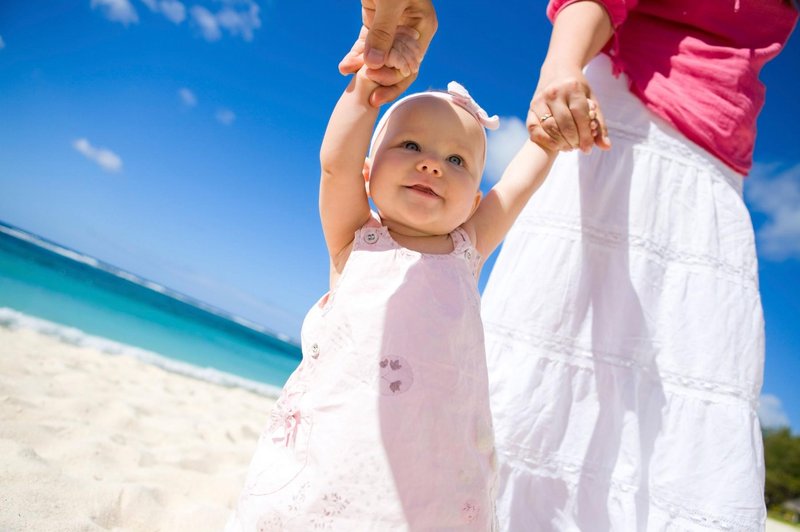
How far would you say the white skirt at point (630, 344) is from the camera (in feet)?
4.59

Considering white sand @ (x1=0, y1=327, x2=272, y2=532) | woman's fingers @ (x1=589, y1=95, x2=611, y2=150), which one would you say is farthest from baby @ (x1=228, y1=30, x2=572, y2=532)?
white sand @ (x1=0, y1=327, x2=272, y2=532)

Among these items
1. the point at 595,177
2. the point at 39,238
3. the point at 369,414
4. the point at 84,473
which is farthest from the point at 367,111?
the point at 39,238

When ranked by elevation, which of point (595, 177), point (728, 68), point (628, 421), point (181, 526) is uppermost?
point (728, 68)

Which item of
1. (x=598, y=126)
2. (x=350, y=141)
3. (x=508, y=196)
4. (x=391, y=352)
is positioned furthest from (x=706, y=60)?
(x=391, y=352)

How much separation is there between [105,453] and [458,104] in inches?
86.4

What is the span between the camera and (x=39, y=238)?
1174 inches

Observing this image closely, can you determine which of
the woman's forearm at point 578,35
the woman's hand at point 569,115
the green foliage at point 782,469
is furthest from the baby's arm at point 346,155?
the green foliage at point 782,469

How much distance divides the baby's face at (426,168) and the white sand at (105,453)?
1.44m

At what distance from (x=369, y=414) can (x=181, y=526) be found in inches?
49.1

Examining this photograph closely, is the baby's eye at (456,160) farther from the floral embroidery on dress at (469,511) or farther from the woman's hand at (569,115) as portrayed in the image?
the floral embroidery on dress at (469,511)

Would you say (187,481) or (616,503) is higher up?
(616,503)

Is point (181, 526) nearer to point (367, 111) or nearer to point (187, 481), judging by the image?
point (187, 481)

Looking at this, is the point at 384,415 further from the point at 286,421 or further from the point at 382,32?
the point at 382,32

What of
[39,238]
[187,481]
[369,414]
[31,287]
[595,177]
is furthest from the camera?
[39,238]
